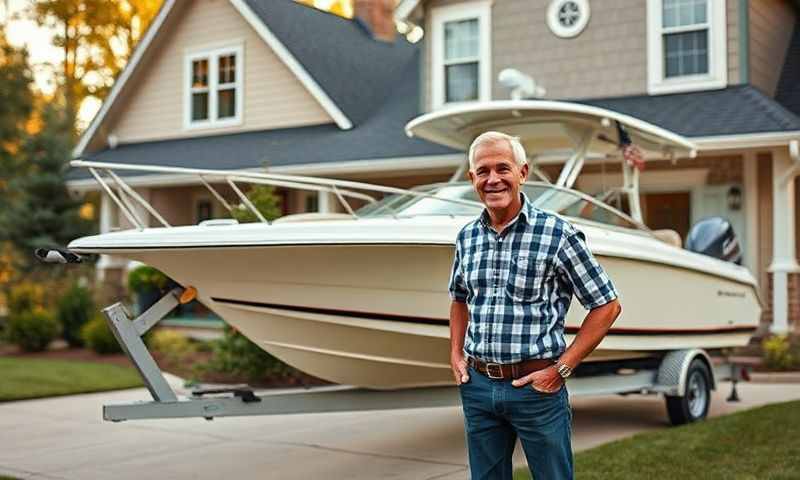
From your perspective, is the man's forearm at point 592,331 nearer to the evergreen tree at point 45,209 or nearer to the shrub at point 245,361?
the shrub at point 245,361

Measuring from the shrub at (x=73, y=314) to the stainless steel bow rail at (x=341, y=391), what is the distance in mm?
9612

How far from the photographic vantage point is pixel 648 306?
7500 millimetres

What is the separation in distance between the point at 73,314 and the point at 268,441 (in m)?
9.16

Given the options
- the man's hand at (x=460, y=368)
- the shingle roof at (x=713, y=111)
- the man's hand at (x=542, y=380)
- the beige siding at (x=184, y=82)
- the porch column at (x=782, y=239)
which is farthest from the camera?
the beige siding at (x=184, y=82)

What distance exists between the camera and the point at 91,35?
30750 millimetres

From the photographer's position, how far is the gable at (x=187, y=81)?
1709cm

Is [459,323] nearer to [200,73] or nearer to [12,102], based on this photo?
[200,73]

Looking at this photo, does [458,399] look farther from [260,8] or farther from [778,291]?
[260,8]

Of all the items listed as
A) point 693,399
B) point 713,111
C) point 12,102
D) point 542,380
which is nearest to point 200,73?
point 713,111

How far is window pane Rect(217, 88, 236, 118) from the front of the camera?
58.4 ft

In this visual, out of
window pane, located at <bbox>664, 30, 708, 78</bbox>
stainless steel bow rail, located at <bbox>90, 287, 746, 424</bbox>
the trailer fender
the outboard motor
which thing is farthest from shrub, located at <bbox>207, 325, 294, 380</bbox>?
window pane, located at <bbox>664, 30, 708, 78</bbox>

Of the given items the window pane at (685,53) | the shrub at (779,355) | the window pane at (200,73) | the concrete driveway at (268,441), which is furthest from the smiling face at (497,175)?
the window pane at (200,73)

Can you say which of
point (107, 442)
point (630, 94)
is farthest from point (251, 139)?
point (107, 442)

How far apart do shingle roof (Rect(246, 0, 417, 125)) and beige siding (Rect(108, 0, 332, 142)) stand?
415 mm
